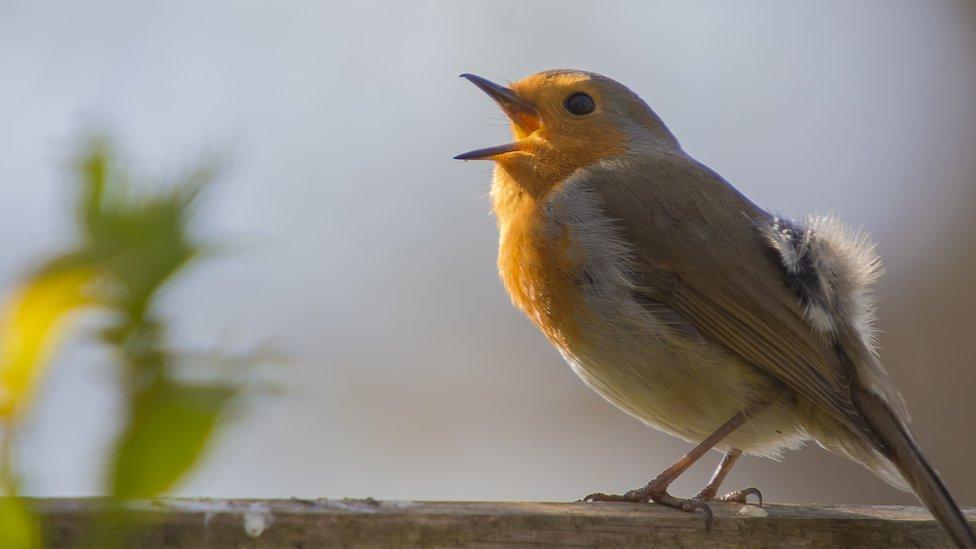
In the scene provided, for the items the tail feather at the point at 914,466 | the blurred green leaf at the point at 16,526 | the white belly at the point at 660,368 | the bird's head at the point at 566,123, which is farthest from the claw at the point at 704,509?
the blurred green leaf at the point at 16,526

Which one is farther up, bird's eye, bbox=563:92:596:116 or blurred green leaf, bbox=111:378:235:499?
bird's eye, bbox=563:92:596:116

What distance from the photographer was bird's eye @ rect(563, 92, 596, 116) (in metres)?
4.33

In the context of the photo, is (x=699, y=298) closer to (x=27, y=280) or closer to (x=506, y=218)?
(x=506, y=218)

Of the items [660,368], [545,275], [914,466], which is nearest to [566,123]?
[545,275]

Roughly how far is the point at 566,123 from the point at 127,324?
394 cm

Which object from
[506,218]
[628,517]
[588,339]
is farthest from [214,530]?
[506,218]

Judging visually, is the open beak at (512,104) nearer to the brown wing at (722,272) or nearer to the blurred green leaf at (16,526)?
the brown wing at (722,272)

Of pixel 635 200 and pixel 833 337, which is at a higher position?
pixel 635 200

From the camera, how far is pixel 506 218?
402 centimetres

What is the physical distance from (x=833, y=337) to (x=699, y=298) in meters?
0.43

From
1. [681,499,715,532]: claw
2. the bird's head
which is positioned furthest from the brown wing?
[681,499,715,532]: claw

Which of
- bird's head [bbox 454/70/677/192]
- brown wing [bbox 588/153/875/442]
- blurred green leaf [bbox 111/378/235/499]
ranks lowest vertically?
blurred green leaf [bbox 111/378/235/499]

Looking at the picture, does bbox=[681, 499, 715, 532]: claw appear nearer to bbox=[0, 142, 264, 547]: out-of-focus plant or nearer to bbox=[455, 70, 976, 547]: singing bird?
bbox=[455, 70, 976, 547]: singing bird

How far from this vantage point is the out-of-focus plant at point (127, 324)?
401 mm
